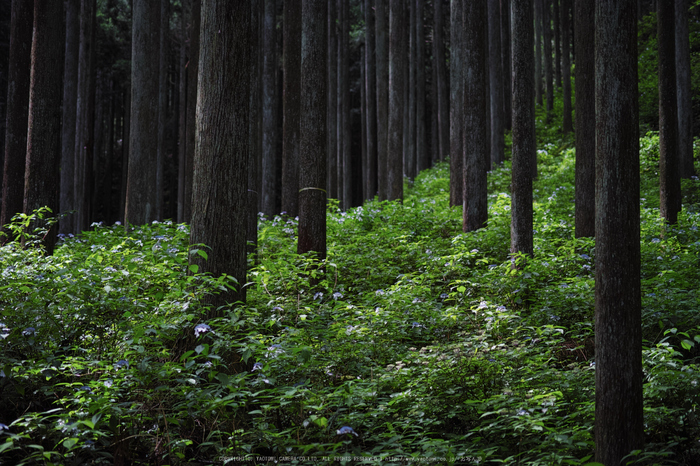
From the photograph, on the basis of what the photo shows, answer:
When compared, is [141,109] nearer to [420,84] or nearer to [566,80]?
[420,84]

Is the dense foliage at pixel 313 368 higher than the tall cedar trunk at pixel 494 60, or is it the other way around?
the tall cedar trunk at pixel 494 60

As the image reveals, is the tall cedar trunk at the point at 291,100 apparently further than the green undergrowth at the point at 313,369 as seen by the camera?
Yes

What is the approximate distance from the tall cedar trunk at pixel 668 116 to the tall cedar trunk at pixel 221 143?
7.63 m

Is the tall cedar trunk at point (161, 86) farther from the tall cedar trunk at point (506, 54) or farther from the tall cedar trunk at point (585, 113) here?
the tall cedar trunk at point (506, 54)

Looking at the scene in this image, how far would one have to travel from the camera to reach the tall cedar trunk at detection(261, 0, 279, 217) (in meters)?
13.3

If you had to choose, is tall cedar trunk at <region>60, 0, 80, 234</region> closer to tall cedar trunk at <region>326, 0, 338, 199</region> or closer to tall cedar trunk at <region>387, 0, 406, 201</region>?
tall cedar trunk at <region>326, 0, 338, 199</region>

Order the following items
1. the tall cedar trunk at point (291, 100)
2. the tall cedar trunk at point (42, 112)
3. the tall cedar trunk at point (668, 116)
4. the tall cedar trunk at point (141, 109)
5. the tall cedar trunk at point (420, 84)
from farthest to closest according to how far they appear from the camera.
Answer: the tall cedar trunk at point (420, 84) < the tall cedar trunk at point (141, 109) < the tall cedar trunk at point (291, 100) < the tall cedar trunk at point (668, 116) < the tall cedar trunk at point (42, 112)

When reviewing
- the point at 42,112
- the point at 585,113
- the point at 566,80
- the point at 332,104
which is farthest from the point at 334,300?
the point at 566,80

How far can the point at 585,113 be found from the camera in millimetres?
8219

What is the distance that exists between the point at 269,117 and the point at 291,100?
10.8ft

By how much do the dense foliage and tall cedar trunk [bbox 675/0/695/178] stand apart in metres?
8.21

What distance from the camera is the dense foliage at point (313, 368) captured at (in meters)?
3.33

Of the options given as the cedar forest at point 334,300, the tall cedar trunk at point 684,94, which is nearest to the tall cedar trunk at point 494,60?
the tall cedar trunk at point 684,94

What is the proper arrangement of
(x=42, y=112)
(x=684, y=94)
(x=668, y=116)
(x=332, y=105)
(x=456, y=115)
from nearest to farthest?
(x=42, y=112) < (x=668, y=116) < (x=456, y=115) < (x=684, y=94) < (x=332, y=105)
